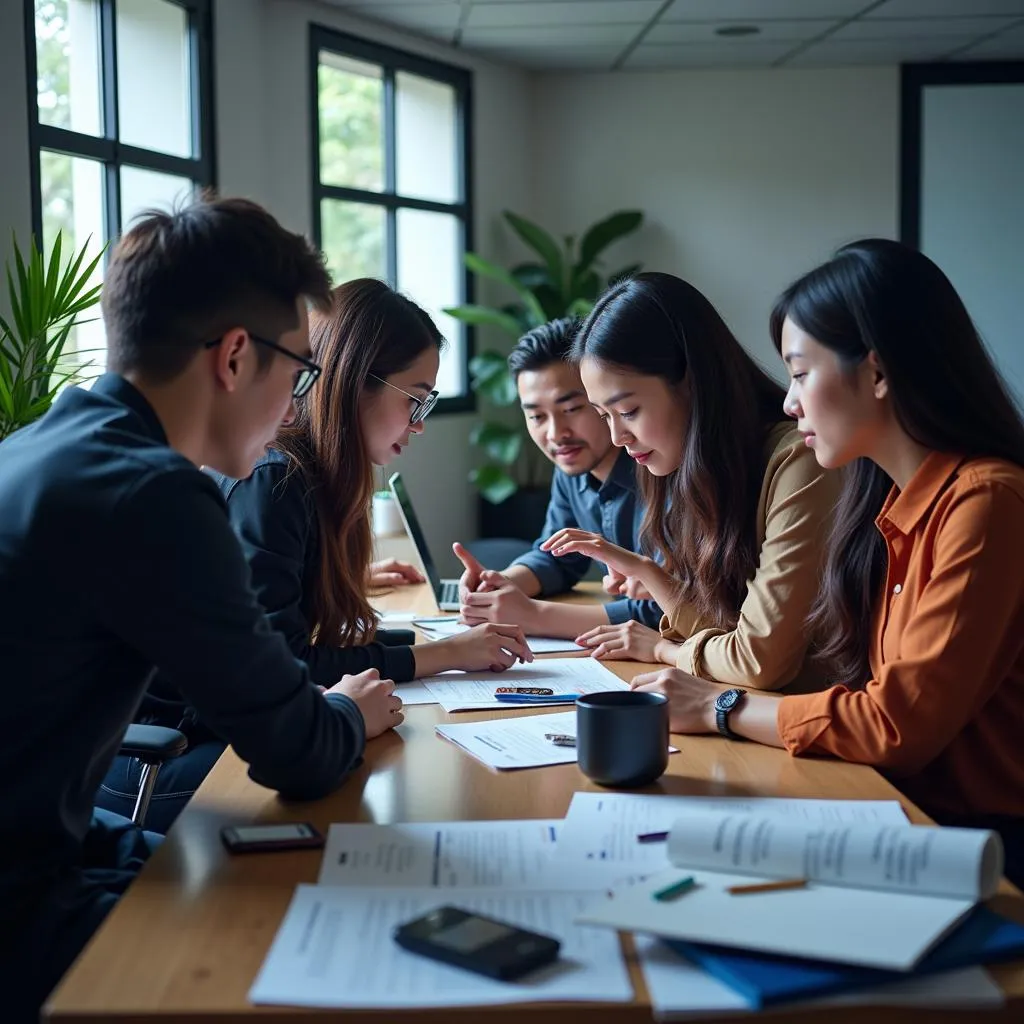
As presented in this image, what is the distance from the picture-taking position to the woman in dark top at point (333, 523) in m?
1.83

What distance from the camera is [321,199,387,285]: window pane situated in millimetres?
5473

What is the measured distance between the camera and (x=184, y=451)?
1.34 meters

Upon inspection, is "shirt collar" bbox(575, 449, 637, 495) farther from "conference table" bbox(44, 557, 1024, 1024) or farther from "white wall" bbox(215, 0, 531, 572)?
"white wall" bbox(215, 0, 531, 572)

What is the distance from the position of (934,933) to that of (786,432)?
1224 mm

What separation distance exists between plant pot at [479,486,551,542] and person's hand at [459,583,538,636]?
12.8 feet

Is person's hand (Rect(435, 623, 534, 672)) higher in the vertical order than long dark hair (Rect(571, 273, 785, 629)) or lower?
lower

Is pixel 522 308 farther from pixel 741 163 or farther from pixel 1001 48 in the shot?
pixel 1001 48

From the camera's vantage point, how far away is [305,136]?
5.20 meters

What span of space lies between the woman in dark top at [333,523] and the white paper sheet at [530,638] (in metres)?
0.17

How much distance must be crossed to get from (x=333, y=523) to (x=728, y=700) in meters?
0.71

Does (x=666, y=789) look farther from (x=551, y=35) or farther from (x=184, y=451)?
(x=551, y=35)

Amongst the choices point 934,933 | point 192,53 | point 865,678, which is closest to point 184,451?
point 934,933

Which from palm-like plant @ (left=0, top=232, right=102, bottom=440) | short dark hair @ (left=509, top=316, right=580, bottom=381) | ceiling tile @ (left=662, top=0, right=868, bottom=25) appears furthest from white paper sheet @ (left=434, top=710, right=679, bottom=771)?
ceiling tile @ (left=662, top=0, right=868, bottom=25)

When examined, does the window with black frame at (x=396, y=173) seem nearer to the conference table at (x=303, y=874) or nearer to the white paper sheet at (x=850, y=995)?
the conference table at (x=303, y=874)
